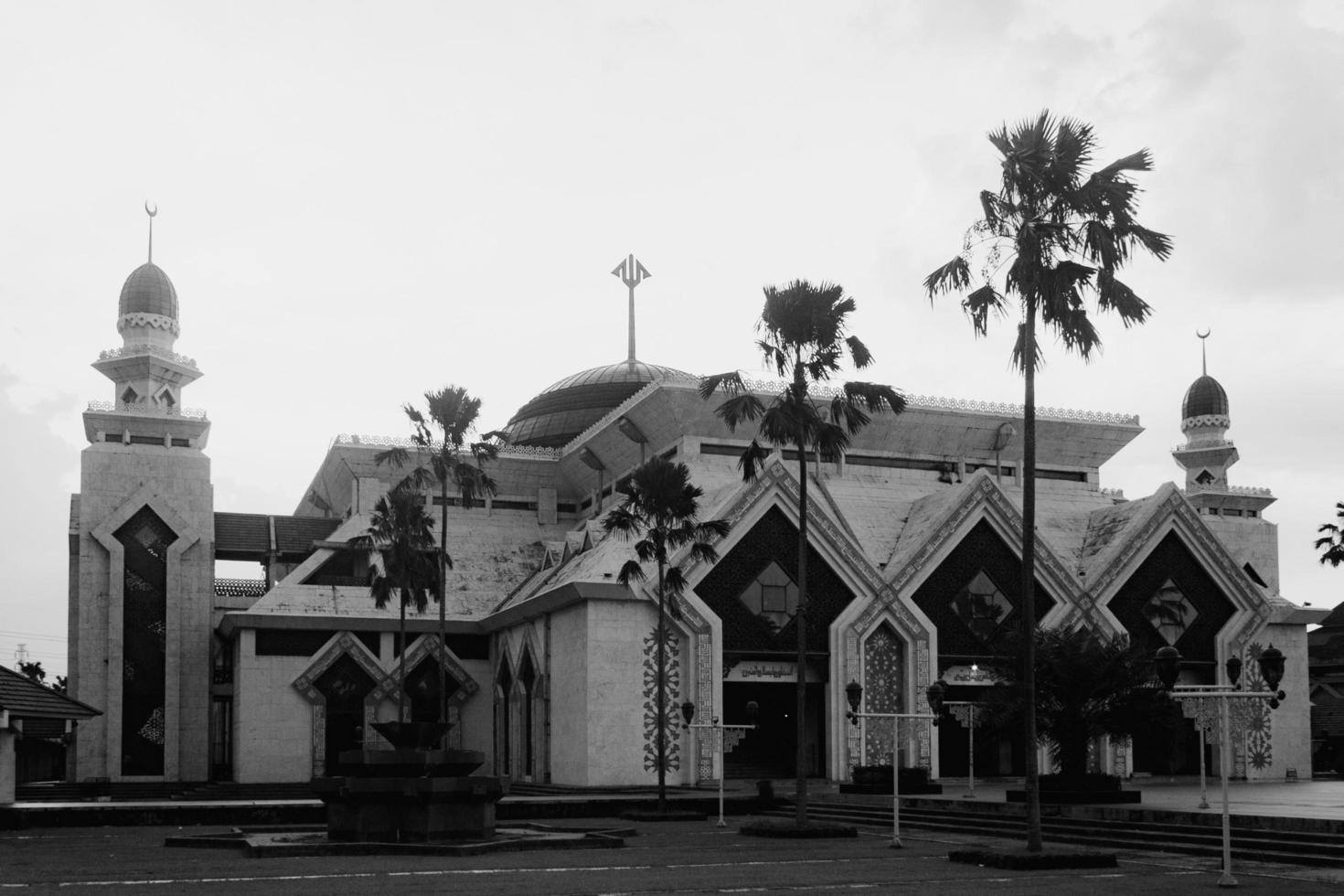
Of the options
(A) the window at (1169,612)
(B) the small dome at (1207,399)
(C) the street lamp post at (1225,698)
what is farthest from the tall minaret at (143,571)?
(B) the small dome at (1207,399)

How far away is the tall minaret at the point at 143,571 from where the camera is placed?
52.9 m

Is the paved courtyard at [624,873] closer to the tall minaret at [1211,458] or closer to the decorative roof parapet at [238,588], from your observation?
the decorative roof parapet at [238,588]

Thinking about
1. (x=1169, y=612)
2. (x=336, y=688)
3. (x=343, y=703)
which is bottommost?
(x=343, y=703)

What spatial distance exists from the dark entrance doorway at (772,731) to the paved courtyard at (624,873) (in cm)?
2068

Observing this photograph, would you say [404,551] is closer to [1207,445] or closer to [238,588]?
[238,588]

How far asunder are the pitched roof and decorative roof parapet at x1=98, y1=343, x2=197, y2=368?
26148 millimetres

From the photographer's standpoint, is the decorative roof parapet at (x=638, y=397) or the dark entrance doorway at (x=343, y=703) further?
the dark entrance doorway at (x=343, y=703)

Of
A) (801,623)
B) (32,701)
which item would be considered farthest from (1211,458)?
(32,701)

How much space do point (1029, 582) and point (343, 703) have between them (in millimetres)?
35441

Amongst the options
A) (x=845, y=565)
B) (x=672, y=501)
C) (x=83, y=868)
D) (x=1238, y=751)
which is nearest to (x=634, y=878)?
(x=83, y=868)

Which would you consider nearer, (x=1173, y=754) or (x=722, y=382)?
(x=722, y=382)

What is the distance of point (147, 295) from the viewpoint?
58.0 meters

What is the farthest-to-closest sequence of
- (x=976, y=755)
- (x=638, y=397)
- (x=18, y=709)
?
1. (x=638, y=397)
2. (x=976, y=755)
3. (x=18, y=709)

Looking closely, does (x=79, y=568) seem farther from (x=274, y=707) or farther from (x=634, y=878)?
(x=634, y=878)
